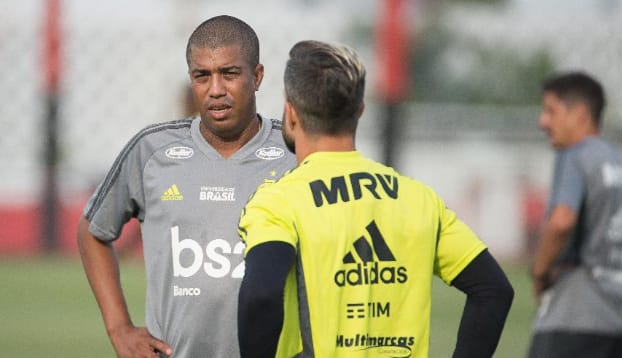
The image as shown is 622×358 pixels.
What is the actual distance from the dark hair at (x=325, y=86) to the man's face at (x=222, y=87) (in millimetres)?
854

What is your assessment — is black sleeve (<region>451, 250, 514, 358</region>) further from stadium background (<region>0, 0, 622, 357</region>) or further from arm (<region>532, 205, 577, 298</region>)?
stadium background (<region>0, 0, 622, 357</region>)

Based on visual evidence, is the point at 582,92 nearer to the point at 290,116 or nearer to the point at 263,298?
the point at 290,116

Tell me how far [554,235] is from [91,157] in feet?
48.6

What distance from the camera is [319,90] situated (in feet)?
12.5

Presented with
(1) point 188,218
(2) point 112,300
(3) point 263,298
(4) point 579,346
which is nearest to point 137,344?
(2) point 112,300

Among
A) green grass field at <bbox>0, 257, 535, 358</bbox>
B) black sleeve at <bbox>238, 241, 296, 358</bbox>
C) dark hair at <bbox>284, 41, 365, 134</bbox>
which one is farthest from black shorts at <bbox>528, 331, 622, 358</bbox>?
green grass field at <bbox>0, 257, 535, 358</bbox>

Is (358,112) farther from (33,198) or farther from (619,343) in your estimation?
(33,198)

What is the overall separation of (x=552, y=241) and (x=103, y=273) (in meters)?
2.79

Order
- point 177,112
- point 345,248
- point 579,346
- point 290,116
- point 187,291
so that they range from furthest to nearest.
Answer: point 177,112 → point 579,346 → point 187,291 → point 290,116 → point 345,248

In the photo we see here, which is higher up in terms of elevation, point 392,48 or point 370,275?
point 370,275

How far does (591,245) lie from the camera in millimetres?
6852

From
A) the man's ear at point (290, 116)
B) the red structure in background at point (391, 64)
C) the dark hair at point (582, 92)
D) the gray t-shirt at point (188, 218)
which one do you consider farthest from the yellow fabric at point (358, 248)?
the red structure in background at point (391, 64)

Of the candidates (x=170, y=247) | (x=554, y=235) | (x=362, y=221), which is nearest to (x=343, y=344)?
(x=362, y=221)

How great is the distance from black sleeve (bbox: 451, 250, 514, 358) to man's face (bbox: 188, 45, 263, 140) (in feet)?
3.94
